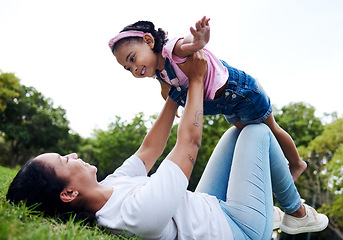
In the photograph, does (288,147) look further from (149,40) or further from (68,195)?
(68,195)

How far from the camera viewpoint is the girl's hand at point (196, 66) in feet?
7.68

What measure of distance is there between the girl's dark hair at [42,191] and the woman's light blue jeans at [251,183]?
1.07 metres

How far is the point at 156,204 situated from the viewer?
1691 millimetres

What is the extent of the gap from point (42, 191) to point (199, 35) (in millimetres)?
1593

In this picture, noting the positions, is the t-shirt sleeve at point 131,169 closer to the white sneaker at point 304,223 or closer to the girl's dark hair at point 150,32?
the girl's dark hair at point 150,32

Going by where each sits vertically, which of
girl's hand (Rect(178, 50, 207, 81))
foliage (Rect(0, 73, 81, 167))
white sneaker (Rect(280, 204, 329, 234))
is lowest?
foliage (Rect(0, 73, 81, 167))

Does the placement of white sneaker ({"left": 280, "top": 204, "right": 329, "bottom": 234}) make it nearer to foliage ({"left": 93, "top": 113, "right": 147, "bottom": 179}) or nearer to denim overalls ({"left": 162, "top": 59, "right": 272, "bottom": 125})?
denim overalls ({"left": 162, "top": 59, "right": 272, "bottom": 125})

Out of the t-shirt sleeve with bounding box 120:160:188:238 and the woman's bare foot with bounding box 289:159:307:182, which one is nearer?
the t-shirt sleeve with bounding box 120:160:188:238

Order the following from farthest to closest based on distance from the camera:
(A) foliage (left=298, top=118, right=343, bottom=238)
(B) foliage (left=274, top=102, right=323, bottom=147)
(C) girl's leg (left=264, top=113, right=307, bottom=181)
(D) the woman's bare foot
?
(B) foliage (left=274, top=102, right=323, bottom=147)
(A) foliage (left=298, top=118, right=343, bottom=238)
(D) the woman's bare foot
(C) girl's leg (left=264, top=113, right=307, bottom=181)

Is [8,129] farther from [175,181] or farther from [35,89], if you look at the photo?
[175,181]

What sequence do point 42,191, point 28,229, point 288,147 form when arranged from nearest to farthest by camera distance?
1. point 28,229
2. point 42,191
3. point 288,147

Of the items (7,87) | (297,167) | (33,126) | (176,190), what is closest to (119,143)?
(33,126)

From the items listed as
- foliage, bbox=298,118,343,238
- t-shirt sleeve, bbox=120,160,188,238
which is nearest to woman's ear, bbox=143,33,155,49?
t-shirt sleeve, bbox=120,160,188,238

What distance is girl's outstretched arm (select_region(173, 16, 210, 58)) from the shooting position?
7.32ft
